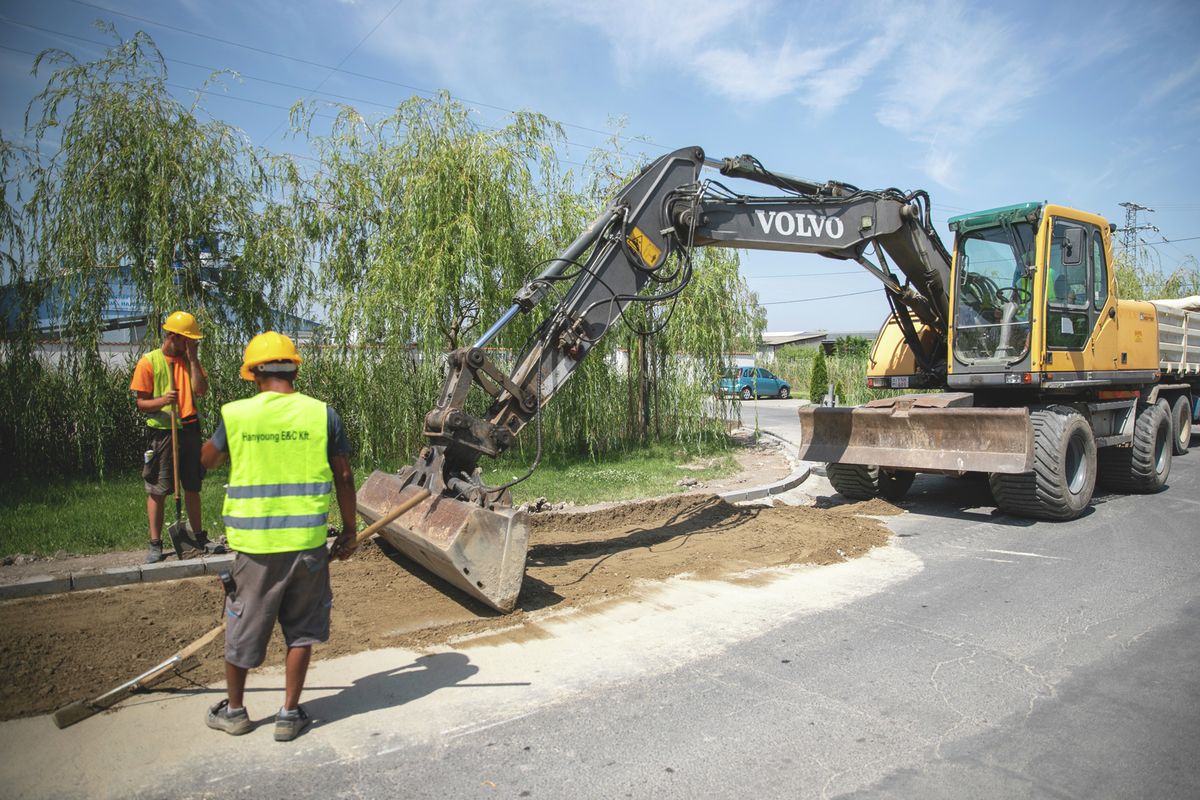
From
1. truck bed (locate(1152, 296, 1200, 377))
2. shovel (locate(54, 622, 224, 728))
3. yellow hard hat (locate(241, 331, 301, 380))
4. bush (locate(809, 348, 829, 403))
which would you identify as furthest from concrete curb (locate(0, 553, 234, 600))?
bush (locate(809, 348, 829, 403))

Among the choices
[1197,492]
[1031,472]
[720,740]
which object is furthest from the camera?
[1197,492]

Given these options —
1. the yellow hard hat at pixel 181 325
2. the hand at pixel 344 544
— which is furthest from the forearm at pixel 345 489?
the yellow hard hat at pixel 181 325

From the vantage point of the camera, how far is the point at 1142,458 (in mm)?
9742

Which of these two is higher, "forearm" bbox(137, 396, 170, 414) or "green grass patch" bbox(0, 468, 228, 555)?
"forearm" bbox(137, 396, 170, 414)

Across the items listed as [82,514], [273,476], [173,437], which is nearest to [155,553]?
[173,437]

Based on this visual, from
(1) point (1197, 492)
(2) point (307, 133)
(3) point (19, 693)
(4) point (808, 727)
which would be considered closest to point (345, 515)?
(3) point (19, 693)

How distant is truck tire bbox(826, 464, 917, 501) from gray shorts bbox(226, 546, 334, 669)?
283 inches

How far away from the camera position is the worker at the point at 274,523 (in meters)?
3.49

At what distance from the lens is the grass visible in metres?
6.87

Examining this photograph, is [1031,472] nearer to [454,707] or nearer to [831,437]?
[831,437]

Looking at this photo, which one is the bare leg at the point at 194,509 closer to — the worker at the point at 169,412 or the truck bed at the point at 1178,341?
the worker at the point at 169,412

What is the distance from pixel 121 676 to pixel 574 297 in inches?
158

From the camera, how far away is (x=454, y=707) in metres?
3.90

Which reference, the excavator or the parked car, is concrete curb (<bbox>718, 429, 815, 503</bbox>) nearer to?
the excavator
